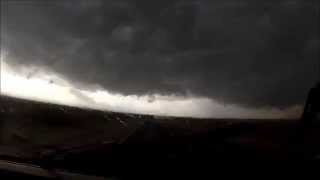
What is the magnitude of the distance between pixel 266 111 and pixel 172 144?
3.7 inches

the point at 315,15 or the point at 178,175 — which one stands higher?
the point at 315,15

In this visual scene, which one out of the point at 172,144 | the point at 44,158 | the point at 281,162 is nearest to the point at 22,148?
the point at 44,158

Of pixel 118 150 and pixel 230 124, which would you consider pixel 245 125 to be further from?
pixel 118 150

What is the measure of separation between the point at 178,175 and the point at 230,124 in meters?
0.07

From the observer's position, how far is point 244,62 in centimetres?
62

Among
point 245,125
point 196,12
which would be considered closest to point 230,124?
point 245,125

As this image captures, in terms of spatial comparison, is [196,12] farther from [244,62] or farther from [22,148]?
[22,148]

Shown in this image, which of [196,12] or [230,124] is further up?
[196,12]

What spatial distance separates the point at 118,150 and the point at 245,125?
12 cm

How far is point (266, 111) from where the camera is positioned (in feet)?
1.96

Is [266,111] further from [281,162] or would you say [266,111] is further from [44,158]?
[44,158]

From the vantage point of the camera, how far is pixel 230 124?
59 cm

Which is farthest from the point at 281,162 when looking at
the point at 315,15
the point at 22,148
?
the point at 22,148

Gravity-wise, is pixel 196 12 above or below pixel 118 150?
above
